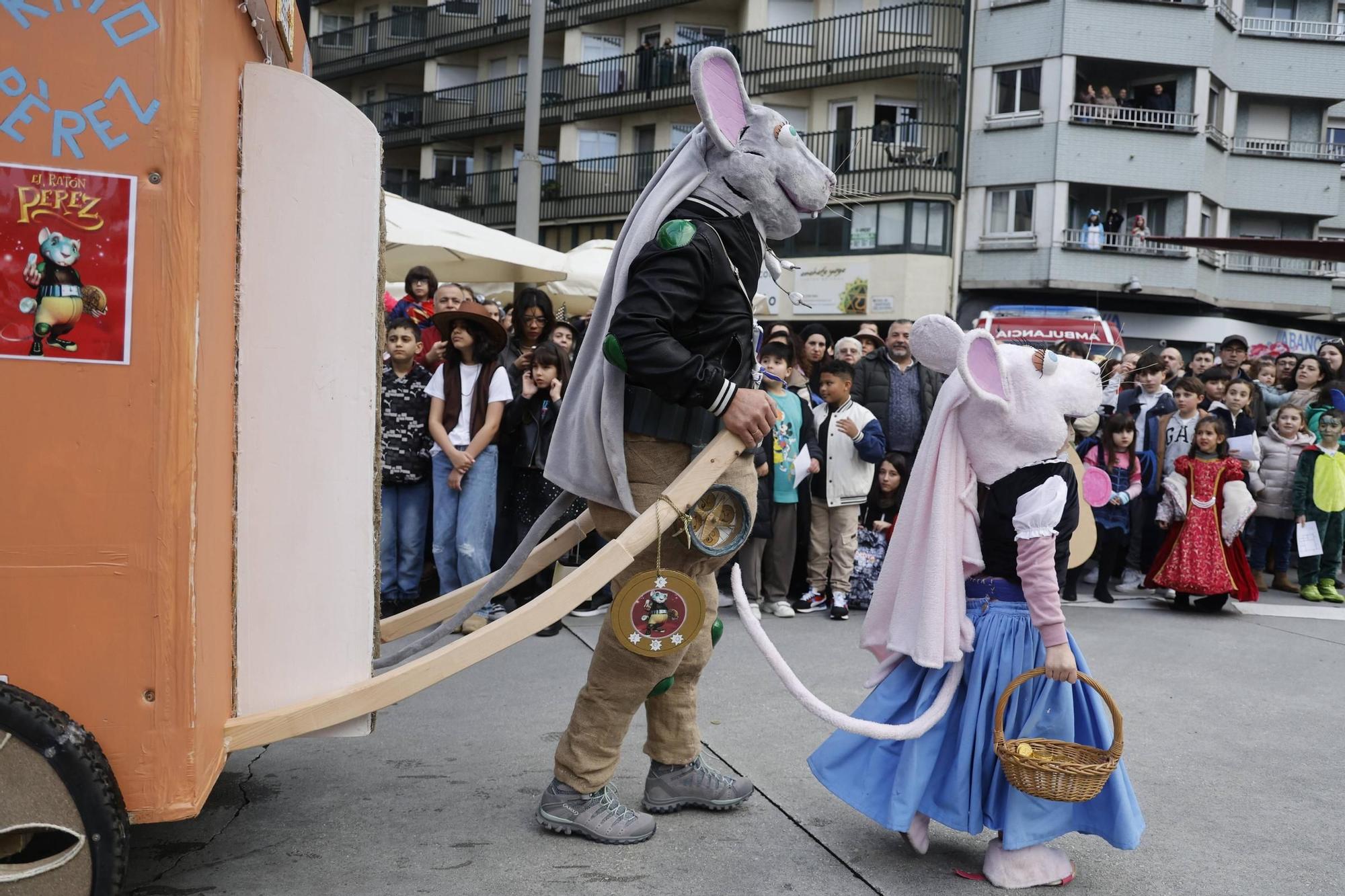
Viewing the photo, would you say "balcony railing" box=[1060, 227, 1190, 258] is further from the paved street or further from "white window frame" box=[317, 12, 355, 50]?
"white window frame" box=[317, 12, 355, 50]

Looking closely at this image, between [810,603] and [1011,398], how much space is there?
471cm

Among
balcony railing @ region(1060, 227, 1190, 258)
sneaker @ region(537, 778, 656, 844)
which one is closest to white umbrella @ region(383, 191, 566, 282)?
sneaker @ region(537, 778, 656, 844)

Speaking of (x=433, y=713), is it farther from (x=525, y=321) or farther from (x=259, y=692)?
(x=525, y=321)

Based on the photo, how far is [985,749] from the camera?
3.30m

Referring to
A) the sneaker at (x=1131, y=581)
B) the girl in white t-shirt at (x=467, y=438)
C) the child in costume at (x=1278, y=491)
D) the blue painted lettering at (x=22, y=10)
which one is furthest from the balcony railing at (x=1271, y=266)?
the blue painted lettering at (x=22, y=10)

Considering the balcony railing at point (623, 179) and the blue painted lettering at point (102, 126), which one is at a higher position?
the balcony railing at point (623, 179)

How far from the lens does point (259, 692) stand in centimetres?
298

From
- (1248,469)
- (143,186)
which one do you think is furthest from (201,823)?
(1248,469)

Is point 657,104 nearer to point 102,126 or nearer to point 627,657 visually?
point 627,657

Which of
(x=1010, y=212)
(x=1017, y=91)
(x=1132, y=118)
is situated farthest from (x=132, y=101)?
(x=1132, y=118)

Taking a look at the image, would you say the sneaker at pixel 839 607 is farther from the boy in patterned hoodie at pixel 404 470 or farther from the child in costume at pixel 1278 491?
the child in costume at pixel 1278 491

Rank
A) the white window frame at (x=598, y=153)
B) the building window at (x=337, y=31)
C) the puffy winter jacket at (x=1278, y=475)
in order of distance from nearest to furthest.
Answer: the puffy winter jacket at (x=1278, y=475) → the white window frame at (x=598, y=153) → the building window at (x=337, y=31)

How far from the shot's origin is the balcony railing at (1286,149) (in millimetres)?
29469

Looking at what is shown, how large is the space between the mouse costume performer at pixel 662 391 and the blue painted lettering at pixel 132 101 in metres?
1.24
